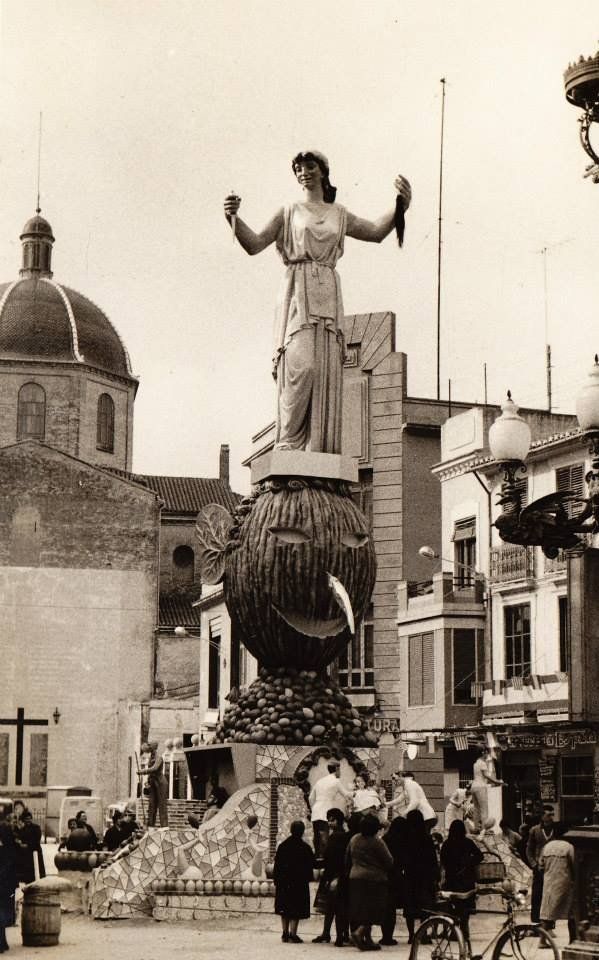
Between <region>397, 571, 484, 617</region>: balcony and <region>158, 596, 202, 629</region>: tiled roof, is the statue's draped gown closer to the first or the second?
<region>397, 571, 484, 617</region>: balcony

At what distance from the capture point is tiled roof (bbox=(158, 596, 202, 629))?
2319 inches

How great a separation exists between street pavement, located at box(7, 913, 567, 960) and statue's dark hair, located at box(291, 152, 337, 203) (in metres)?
7.49

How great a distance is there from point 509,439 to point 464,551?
92.8 ft

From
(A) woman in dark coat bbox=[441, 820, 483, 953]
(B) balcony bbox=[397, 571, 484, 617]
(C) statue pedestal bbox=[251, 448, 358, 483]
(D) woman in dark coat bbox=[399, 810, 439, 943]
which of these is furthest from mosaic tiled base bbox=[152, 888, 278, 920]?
(B) balcony bbox=[397, 571, 484, 617]

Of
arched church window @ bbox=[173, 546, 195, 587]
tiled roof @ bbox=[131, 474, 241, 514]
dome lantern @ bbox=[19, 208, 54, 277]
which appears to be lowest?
arched church window @ bbox=[173, 546, 195, 587]

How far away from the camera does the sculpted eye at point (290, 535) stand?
1709 cm

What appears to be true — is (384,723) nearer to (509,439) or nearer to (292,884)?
(292,884)

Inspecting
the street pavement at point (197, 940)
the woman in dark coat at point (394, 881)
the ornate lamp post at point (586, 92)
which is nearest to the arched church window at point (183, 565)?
the street pavement at point (197, 940)

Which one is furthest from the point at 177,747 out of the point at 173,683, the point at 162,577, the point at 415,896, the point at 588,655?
the point at 162,577

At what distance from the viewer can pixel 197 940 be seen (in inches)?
552

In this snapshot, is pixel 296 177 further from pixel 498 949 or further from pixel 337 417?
pixel 498 949

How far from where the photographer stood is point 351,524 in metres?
17.4

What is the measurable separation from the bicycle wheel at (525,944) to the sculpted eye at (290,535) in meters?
6.43

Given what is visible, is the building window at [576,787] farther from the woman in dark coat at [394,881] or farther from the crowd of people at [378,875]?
the woman in dark coat at [394,881]
